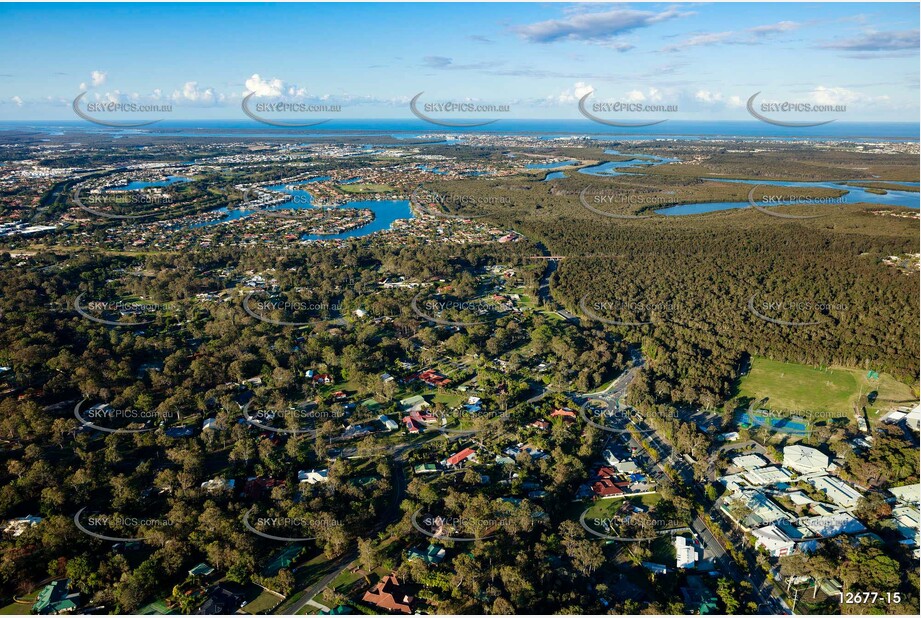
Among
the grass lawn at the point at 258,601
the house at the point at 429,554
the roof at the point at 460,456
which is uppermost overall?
the roof at the point at 460,456

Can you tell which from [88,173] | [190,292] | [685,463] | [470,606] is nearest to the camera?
[470,606]

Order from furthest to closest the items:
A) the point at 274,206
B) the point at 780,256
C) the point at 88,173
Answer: the point at 88,173 < the point at 274,206 < the point at 780,256

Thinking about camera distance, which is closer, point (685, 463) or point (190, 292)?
point (685, 463)

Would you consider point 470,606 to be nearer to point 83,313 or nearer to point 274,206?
point 83,313

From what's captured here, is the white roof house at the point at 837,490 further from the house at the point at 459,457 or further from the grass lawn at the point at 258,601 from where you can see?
the grass lawn at the point at 258,601

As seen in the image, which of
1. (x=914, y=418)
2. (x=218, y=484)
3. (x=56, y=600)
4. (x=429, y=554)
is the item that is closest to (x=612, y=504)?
(x=429, y=554)

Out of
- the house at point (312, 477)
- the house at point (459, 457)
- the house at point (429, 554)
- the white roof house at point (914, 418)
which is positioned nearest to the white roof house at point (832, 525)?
the white roof house at point (914, 418)

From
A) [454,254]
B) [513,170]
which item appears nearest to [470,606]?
[454,254]
